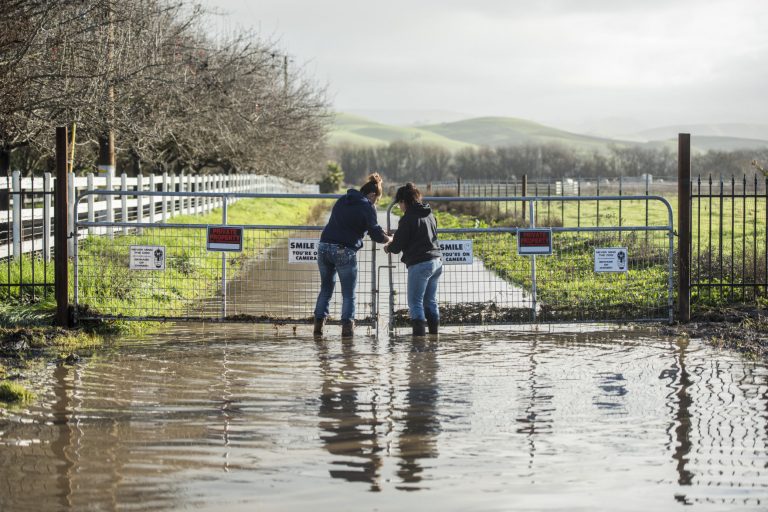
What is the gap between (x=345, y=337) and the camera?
1266 cm

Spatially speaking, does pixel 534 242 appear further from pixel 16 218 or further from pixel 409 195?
pixel 16 218

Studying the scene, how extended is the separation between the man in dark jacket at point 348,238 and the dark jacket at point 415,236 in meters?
0.15

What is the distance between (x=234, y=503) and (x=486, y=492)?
1.40 m

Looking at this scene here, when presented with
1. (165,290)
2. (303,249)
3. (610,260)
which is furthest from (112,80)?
(610,260)

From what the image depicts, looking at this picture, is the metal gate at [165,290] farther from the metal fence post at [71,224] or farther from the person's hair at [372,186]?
the person's hair at [372,186]

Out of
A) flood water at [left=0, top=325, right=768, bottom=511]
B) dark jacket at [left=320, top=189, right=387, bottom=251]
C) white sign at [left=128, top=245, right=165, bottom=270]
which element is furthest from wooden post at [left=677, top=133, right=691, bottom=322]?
white sign at [left=128, top=245, right=165, bottom=270]

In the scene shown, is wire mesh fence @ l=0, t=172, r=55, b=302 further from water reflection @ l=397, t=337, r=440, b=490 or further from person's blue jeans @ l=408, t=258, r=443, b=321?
water reflection @ l=397, t=337, r=440, b=490

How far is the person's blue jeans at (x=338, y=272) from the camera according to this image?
1243 centimetres

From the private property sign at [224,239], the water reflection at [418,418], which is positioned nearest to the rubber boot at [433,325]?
the water reflection at [418,418]

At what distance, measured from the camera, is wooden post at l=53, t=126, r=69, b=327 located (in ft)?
42.3

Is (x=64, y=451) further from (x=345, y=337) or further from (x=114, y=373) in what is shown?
(x=345, y=337)

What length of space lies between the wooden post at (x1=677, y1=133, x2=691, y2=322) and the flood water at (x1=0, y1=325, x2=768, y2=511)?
1895mm

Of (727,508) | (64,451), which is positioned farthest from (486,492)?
(64,451)

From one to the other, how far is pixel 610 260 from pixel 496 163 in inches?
6073
